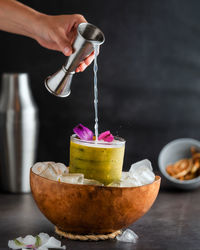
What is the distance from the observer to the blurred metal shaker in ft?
6.31

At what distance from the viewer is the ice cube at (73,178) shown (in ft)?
4.14

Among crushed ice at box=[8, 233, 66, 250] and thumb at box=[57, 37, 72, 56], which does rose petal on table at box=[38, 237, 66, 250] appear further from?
thumb at box=[57, 37, 72, 56]

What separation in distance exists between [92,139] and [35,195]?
230mm

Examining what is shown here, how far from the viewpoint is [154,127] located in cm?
247

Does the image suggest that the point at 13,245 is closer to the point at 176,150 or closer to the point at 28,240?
the point at 28,240

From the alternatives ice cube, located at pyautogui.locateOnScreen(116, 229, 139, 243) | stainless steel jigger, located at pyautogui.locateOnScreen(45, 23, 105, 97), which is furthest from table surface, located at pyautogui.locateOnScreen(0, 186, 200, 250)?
stainless steel jigger, located at pyautogui.locateOnScreen(45, 23, 105, 97)

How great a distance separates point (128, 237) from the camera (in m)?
1.37

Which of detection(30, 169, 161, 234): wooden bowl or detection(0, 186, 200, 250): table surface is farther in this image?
detection(0, 186, 200, 250): table surface

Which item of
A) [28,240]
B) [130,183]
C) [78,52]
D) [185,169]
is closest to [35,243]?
[28,240]

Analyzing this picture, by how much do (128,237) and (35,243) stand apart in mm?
274

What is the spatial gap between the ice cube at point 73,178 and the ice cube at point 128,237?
0.23 metres

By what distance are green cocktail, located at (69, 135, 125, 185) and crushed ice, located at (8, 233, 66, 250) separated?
0.20m

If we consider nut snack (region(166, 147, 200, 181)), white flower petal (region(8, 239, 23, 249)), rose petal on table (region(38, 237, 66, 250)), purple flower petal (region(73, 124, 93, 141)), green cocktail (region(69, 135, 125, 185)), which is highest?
purple flower petal (region(73, 124, 93, 141))

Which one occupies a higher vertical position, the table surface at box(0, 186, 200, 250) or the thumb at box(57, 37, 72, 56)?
the thumb at box(57, 37, 72, 56)
